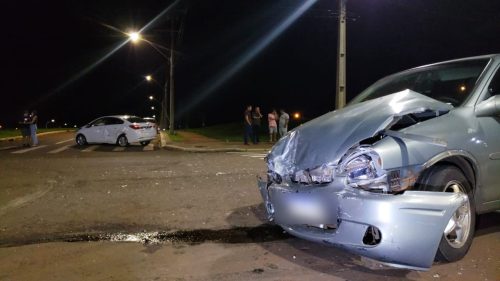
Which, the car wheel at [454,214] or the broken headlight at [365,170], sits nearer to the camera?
the broken headlight at [365,170]

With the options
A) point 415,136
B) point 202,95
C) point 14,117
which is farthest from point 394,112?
point 14,117

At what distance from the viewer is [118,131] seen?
67.6 feet

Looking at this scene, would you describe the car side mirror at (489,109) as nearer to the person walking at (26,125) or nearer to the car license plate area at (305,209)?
the car license plate area at (305,209)

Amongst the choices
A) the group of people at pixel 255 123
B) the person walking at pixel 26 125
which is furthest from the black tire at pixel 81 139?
the group of people at pixel 255 123

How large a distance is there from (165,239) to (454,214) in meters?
3.17

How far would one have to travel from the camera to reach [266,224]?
6.10 m

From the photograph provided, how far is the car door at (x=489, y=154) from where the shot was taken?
4734mm

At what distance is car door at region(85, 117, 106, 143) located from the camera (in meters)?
21.0

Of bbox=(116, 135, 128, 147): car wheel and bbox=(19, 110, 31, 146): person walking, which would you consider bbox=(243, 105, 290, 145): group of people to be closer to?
bbox=(116, 135, 128, 147): car wheel

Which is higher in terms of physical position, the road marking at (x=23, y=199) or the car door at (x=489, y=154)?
the car door at (x=489, y=154)

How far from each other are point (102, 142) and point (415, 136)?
61.5ft

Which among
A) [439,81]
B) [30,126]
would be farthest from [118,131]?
[439,81]

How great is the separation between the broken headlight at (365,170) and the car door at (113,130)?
58.2ft

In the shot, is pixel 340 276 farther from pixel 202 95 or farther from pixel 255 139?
pixel 202 95
